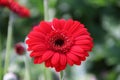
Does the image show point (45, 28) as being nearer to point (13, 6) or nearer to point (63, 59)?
point (63, 59)

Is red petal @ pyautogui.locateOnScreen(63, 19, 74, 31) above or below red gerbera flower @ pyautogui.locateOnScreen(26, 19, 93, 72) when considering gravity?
above

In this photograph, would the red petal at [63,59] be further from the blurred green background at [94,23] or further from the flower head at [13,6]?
Result: the blurred green background at [94,23]

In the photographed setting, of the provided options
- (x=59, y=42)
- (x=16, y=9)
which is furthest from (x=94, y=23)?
(x=59, y=42)

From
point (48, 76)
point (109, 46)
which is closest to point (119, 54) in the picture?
point (109, 46)

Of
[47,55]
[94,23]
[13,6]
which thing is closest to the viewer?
[47,55]


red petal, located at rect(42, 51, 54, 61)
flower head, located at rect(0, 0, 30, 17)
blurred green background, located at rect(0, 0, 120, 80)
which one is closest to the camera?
red petal, located at rect(42, 51, 54, 61)

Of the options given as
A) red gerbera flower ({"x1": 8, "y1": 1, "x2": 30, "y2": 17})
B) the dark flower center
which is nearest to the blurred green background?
red gerbera flower ({"x1": 8, "y1": 1, "x2": 30, "y2": 17})

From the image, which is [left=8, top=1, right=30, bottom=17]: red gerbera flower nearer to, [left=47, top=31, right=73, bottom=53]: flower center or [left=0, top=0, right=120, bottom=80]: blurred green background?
[left=47, top=31, right=73, bottom=53]: flower center

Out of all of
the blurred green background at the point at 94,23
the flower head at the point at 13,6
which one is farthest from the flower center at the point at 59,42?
the blurred green background at the point at 94,23

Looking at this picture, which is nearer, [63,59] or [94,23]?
[63,59]

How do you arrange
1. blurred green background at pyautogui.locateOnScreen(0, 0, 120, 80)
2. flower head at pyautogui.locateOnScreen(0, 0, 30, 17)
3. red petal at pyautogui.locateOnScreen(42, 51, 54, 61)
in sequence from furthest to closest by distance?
blurred green background at pyautogui.locateOnScreen(0, 0, 120, 80) → flower head at pyautogui.locateOnScreen(0, 0, 30, 17) → red petal at pyautogui.locateOnScreen(42, 51, 54, 61)
